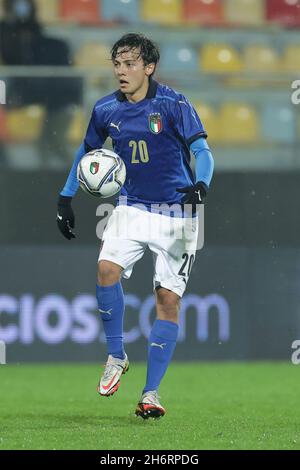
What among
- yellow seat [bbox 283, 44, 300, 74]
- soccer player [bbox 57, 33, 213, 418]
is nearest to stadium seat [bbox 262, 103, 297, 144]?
yellow seat [bbox 283, 44, 300, 74]

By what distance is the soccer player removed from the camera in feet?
20.1

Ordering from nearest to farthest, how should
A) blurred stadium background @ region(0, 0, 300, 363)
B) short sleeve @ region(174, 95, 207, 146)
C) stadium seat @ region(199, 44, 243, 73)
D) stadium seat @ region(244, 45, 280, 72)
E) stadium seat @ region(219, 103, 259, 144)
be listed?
short sleeve @ region(174, 95, 207, 146), blurred stadium background @ region(0, 0, 300, 363), stadium seat @ region(219, 103, 259, 144), stadium seat @ region(244, 45, 280, 72), stadium seat @ region(199, 44, 243, 73)

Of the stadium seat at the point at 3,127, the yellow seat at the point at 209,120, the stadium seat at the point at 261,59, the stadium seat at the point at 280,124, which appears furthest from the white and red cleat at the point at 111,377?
the stadium seat at the point at 261,59

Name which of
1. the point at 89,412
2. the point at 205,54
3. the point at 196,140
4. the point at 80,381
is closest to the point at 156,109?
the point at 196,140

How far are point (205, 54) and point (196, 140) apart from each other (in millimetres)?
4895

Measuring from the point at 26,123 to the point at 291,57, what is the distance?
2.67 m

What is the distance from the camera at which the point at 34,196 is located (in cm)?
932

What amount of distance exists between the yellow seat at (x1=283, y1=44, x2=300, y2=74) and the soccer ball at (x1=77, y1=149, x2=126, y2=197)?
15.3 feet

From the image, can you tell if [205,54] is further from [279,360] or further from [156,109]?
[156,109]

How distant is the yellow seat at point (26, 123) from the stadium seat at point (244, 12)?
99.2 inches

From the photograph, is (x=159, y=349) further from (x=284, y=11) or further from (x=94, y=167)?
→ (x=284, y=11)

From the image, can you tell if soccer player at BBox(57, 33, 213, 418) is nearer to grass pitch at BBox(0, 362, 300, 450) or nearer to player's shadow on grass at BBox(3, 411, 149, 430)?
player's shadow on grass at BBox(3, 411, 149, 430)

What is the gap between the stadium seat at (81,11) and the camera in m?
10.7

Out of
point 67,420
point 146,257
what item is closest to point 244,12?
point 146,257
